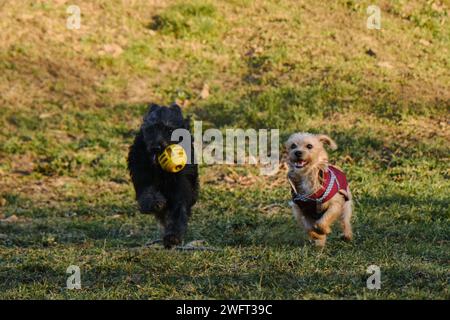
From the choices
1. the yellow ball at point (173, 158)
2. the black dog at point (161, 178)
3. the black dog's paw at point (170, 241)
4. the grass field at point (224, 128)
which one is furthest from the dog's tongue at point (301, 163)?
the black dog's paw at point (170, 241)

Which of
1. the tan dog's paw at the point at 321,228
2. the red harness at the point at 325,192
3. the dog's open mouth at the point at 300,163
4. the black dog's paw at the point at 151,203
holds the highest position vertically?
the dog's open mouth at the point at 300,163

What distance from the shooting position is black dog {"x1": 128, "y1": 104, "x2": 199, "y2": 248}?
802cm

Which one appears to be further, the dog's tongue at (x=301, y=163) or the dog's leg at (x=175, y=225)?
the dog's leg at (x=175, y=225)

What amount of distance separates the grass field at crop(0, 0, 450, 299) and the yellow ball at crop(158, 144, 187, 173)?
97cm

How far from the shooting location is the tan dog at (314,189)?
7.66 m

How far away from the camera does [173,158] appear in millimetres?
7914

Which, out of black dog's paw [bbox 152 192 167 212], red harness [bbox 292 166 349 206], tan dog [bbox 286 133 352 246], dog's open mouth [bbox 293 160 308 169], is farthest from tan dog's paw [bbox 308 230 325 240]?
black dog's paw [bbox 152 192 167 212]

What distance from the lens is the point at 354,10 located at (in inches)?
714

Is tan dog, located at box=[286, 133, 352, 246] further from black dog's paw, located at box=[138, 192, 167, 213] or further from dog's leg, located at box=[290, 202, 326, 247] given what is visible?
black dog's paw, located at box=[138, 192, 167, 213]

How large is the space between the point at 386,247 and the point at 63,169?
6.95 meters

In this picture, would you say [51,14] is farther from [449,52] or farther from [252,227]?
[252,227]

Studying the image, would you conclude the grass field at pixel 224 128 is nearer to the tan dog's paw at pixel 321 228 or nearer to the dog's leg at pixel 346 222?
the dog's leg at pixel 346 222

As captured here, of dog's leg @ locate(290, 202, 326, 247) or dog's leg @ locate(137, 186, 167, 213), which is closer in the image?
dog's leg @ locate(290, 202, 326, 247)

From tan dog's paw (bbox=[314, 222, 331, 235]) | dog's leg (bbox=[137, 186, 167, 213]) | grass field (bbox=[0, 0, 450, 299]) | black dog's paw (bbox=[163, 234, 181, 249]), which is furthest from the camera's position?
dog's leg (bbox=[137, 186, 167, 213])
